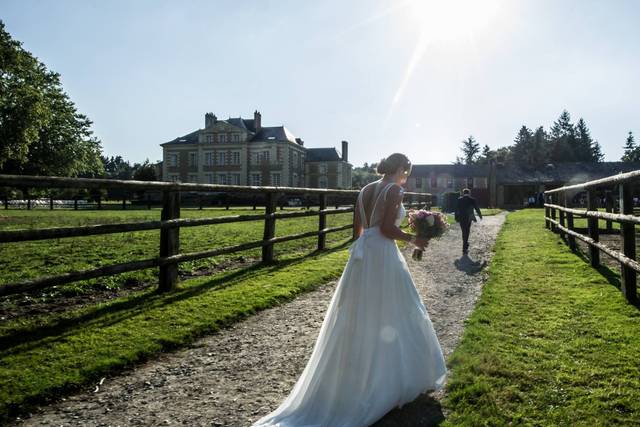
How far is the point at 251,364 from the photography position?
4141 millimetres

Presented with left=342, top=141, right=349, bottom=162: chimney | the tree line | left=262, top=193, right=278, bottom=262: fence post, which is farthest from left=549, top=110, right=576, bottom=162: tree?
left=262, top=193, right=278, bottom=262: fence post

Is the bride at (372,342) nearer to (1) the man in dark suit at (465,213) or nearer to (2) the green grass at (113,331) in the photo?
(2) the green grass at (113,331)

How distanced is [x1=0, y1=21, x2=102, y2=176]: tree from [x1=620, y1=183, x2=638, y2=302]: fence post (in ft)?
115

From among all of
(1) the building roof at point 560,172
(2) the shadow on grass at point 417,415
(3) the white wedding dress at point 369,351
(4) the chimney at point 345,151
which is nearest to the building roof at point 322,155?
(4) the chimney at point 345,151

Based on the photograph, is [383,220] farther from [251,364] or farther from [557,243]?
[557,243]

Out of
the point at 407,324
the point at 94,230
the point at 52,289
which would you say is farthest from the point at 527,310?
the point at 52,289

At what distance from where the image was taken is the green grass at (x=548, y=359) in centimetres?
310

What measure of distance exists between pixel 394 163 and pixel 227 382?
2253 millimetres

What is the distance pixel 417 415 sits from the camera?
315 cm

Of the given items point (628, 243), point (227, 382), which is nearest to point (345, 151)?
point (628, 243)

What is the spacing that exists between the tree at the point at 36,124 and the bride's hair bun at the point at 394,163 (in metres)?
34.6

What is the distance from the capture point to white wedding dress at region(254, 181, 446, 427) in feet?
10.2

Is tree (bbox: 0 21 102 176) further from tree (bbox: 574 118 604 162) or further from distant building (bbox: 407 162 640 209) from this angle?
tree (bbox: 574 118 604 162)

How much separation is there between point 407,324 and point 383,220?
0.81 metres
